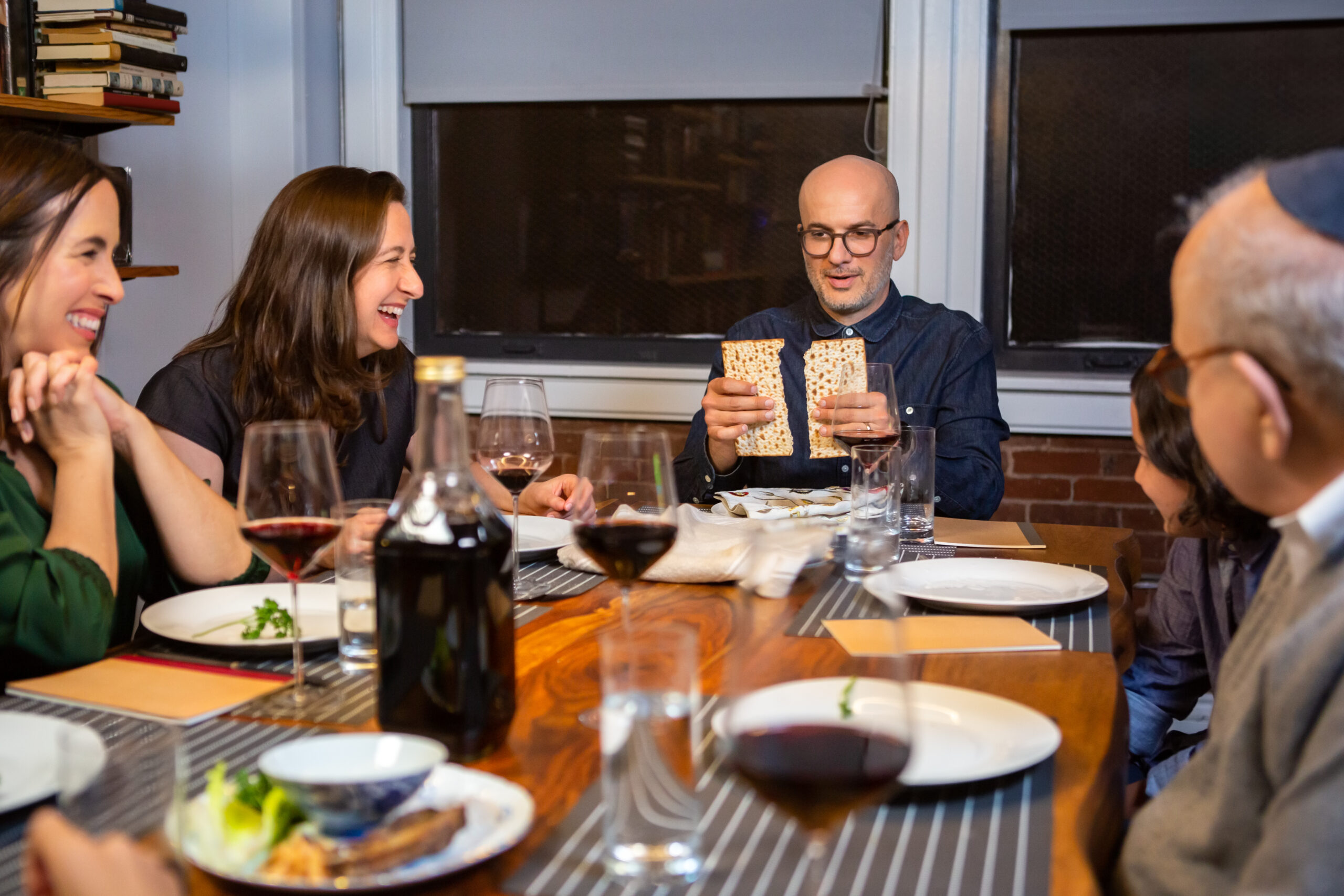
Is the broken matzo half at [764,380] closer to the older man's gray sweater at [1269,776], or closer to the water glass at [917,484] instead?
the water glass at [917,484]

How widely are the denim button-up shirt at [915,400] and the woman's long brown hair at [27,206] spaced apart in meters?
1.45

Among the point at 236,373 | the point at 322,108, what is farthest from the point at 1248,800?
the point at 322,108

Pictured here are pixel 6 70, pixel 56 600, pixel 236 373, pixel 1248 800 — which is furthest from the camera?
pixel 6 70

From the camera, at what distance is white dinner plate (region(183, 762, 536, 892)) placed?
0.77 metres

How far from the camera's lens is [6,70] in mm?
2848

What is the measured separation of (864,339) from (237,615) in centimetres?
187

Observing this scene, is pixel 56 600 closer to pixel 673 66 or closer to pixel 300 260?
pixel 300 260

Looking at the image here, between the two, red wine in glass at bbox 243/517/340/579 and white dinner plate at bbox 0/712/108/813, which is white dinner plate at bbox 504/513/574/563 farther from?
white dinner plate at bbox 0/712/108/813

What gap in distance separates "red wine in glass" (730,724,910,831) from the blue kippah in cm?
46

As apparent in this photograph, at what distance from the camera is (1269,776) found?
861 millimetres

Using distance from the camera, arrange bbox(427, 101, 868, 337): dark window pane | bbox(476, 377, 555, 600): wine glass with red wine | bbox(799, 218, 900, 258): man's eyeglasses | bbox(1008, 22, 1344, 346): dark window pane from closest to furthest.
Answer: bbox(476, 377, 555, 600): wine glass with red wine, bbox(799, 218, 900, 258): man's eyeglasses, bbox(1008, 22, 1344, 346): dark window pane, bbox(427, 101, 868, 337): dark window pane

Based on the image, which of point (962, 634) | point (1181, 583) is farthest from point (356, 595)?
point (1181, 583)

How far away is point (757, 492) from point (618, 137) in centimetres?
195

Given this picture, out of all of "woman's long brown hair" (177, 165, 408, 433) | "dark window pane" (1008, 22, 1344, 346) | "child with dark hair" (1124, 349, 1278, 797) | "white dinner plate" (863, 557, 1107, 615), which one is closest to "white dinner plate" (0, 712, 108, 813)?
"white dinner plate" (863, 557, 1107, 615)
